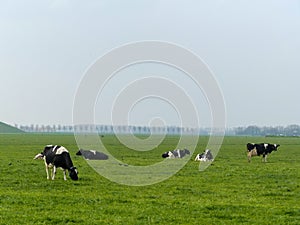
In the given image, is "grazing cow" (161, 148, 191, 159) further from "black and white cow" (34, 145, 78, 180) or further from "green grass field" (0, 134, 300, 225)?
"black and white cow" (34, 145, 78, 180)

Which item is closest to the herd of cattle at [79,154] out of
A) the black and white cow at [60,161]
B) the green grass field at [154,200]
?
the black and white cow at [60,161]

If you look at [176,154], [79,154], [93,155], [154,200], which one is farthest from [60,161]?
[79,154]

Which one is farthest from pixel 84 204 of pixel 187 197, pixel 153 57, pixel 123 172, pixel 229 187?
pixel 123 172

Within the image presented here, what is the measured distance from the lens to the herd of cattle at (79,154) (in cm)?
2266

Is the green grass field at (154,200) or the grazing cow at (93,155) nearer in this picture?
the green grass field at (154,200)

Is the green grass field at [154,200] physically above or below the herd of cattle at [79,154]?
below

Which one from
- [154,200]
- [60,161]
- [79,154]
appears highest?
[60,161]

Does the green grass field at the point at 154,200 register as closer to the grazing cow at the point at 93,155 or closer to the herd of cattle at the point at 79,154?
the herd of cattle at the point at 79,154

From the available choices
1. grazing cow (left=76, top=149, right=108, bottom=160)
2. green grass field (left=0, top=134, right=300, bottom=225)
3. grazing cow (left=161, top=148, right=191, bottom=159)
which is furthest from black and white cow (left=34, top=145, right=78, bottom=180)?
grazing cow (left=161, top=148, right=191, bottom=159)

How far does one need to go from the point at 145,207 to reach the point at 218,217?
2461mm

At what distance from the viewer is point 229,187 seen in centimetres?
2012

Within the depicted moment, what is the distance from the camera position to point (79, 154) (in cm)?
4162

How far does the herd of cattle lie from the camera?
22.7 metres

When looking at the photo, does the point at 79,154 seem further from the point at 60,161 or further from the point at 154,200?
the point at 154,200
